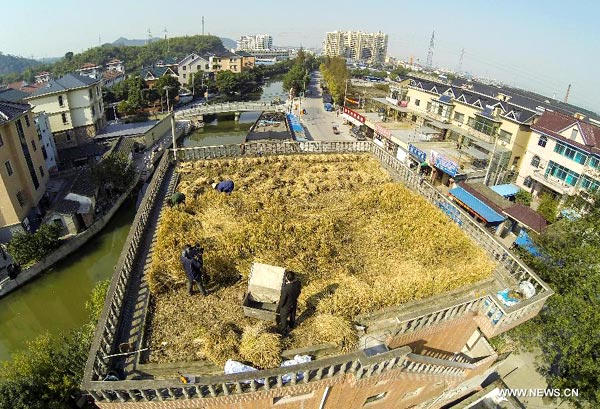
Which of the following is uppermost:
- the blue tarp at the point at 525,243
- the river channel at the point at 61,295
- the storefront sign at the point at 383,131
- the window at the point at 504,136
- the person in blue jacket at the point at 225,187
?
the person in blue jacket at the point at 225,187

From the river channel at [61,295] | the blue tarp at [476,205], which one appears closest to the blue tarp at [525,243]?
the blue tarp at [476,205]

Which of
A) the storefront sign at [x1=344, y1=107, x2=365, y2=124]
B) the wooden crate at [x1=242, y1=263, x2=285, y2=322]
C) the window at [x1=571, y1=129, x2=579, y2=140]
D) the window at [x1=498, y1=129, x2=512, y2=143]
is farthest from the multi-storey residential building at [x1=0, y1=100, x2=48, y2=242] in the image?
the window at [x1=571, y1=129, x2=579, y2=140]

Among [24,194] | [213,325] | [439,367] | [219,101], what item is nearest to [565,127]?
[439,367]

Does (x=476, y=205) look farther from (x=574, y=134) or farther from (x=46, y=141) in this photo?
(x=46, y=141)

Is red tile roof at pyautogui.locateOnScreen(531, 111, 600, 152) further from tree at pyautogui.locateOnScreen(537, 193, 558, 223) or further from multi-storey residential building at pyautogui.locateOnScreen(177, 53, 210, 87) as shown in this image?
multi-storey residential building at pyautogui.locateOnScreen(177, 53, 210, 87)

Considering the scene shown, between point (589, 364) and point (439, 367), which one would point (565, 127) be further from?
point (439, 367)

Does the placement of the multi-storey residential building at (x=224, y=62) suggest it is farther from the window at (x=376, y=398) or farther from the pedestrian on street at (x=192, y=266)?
the window at (x=376, y=398)

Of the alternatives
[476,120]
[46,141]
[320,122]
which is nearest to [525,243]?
[476,120]
